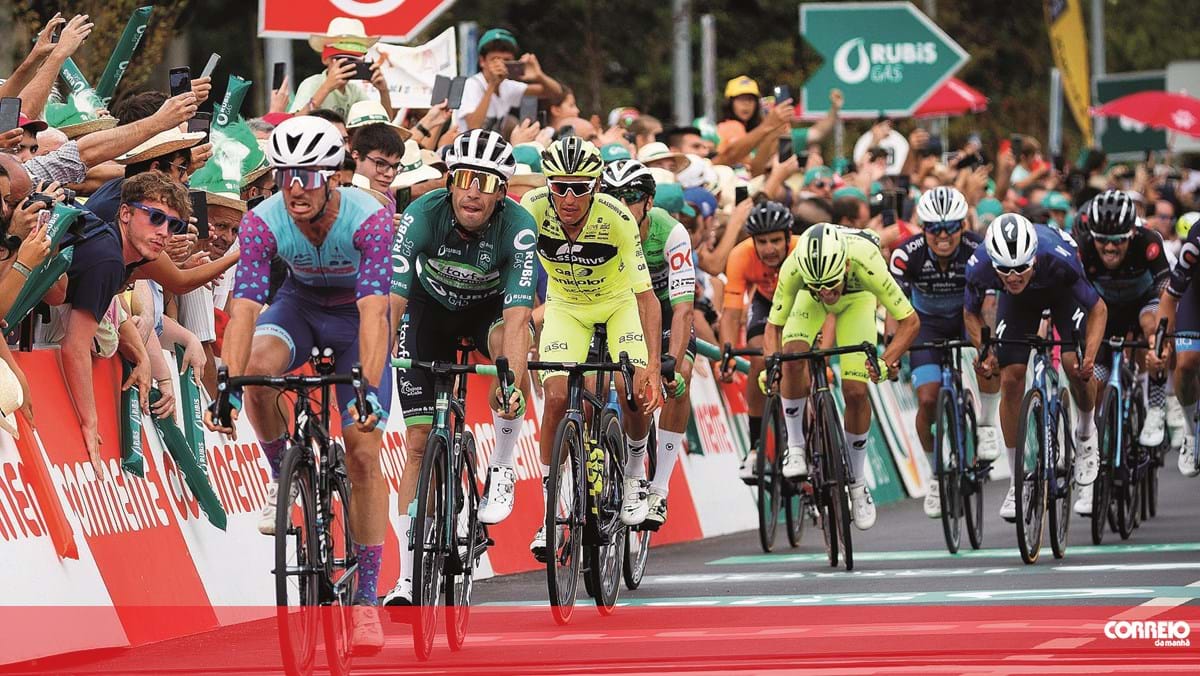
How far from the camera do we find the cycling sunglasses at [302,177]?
344 inches

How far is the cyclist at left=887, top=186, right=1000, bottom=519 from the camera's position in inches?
591

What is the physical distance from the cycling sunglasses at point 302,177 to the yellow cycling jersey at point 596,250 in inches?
111

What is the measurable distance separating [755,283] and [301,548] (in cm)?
810

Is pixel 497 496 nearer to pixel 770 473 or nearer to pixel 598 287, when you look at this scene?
pixel 598 287

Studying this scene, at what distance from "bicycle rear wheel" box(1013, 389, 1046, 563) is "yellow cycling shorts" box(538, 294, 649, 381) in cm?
291

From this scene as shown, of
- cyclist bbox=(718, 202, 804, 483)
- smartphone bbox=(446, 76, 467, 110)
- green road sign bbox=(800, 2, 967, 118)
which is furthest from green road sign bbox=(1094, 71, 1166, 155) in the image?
smartphone bbox=(446, 76, 467, 110)

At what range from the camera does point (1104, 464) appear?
1509 cm

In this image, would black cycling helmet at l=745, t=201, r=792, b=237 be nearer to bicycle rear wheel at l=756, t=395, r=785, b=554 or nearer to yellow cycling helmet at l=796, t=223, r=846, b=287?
yellow cycling helmet at l=796, t=223, r=846, b=287

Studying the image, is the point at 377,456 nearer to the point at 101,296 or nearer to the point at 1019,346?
the point at 101,296

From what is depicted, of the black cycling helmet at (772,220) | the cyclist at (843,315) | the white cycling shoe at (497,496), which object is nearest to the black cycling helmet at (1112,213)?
the cyclist at (843,315)

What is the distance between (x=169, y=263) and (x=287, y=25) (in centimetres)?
316

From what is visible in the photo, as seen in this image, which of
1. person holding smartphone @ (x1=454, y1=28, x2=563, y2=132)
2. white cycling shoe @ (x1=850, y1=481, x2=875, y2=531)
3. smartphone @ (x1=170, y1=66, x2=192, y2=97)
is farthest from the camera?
person holding smartphone @ (x1=454, y1=28, x2=563, y2=132)

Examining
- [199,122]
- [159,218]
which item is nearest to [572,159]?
[199,122]

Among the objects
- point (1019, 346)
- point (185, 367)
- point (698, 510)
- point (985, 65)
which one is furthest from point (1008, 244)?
point (985, 65)
